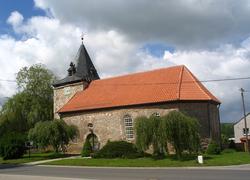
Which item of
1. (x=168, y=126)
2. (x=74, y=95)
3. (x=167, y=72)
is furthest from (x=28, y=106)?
(x=168, y=126)

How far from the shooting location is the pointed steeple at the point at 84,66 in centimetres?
5190

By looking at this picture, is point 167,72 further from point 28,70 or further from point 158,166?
point 28,70

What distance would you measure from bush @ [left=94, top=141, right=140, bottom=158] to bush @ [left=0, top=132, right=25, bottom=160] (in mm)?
9421

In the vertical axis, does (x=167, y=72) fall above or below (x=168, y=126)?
above

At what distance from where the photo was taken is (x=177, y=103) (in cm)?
3922

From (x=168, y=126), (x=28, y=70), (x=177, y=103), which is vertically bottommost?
(x=168, y=126)

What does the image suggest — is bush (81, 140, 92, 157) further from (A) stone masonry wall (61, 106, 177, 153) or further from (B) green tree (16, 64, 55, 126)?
(B) green tree (16, 64, 55, 126)

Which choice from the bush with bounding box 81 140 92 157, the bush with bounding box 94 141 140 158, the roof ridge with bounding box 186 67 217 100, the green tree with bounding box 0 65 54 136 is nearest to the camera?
the bush with bounding box 94 141 140 158

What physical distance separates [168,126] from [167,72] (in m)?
13.7

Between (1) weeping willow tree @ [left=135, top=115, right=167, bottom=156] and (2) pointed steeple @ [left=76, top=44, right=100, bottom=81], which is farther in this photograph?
(2) pointed steeple @ [left=76, top=44, right=100, bottom=81]

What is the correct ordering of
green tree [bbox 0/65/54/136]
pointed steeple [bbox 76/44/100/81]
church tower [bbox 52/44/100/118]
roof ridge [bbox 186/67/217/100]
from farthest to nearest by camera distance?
green tree [bbox 0/65/54/136], pointed steeple [bbox 76/44/100/81], church tower [bbox 52/44/100/118], roof ridge [bbox 186/67/217/100]

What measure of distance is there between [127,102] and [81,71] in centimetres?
1189

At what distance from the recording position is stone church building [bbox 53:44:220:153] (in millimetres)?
39844

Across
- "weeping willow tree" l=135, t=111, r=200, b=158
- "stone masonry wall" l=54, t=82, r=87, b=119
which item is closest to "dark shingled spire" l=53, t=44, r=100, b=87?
"stone masonry wall" l=54, t=82, r=87, b=119
